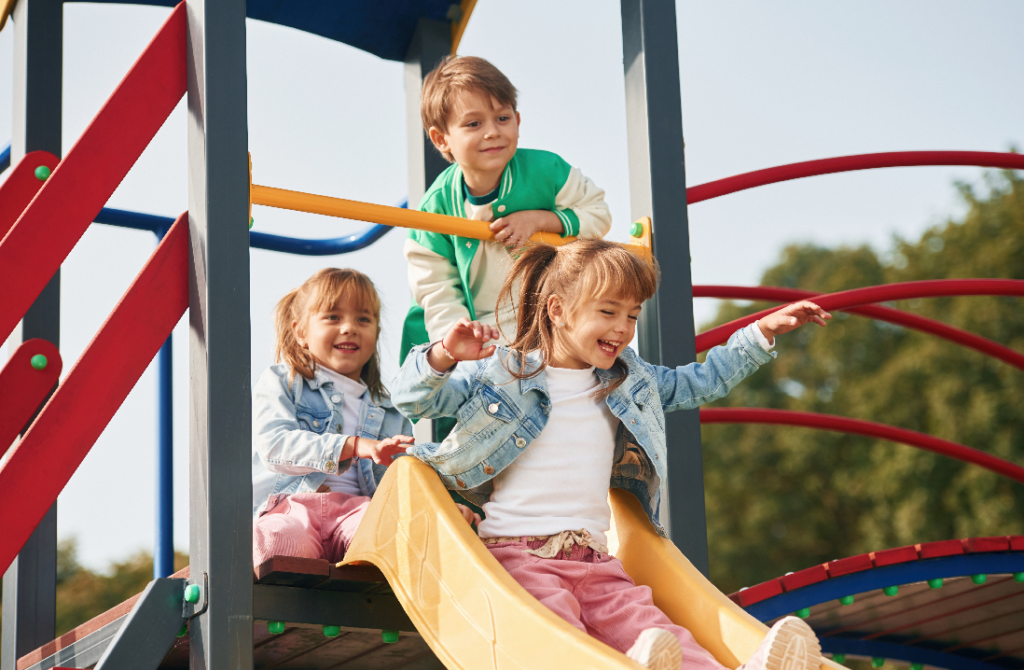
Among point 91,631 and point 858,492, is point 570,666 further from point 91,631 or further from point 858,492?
point 858,492

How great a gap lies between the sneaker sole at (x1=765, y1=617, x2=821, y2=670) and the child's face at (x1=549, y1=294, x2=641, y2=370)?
0.75m

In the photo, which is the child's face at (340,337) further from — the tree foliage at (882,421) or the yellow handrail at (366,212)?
the tree foliage at (882,421)

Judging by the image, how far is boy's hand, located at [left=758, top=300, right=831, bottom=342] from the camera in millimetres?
2289

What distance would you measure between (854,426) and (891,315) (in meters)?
0.39

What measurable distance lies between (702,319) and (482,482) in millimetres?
23400

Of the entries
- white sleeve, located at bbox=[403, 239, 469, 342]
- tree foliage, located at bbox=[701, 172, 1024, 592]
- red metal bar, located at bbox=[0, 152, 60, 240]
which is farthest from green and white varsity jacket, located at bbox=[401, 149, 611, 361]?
tree foliage, located at bbox=[701, 172, 1024, 592]

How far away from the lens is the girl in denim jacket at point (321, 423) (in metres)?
2.61

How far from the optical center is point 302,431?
106 inches

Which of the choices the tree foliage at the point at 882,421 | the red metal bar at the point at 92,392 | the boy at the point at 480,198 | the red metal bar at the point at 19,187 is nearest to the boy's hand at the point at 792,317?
the boy at the point at 480,198

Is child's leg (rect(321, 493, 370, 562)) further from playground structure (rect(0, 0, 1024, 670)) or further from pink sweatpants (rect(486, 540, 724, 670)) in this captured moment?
pink sweatpants (rect(486, 540, 724, 670))

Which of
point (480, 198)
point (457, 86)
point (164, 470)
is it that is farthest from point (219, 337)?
point (164, 470)

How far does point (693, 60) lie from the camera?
72.4ft

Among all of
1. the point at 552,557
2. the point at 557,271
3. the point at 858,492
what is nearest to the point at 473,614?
the point at 552,557

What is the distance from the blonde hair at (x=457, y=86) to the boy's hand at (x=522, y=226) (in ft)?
1.15
